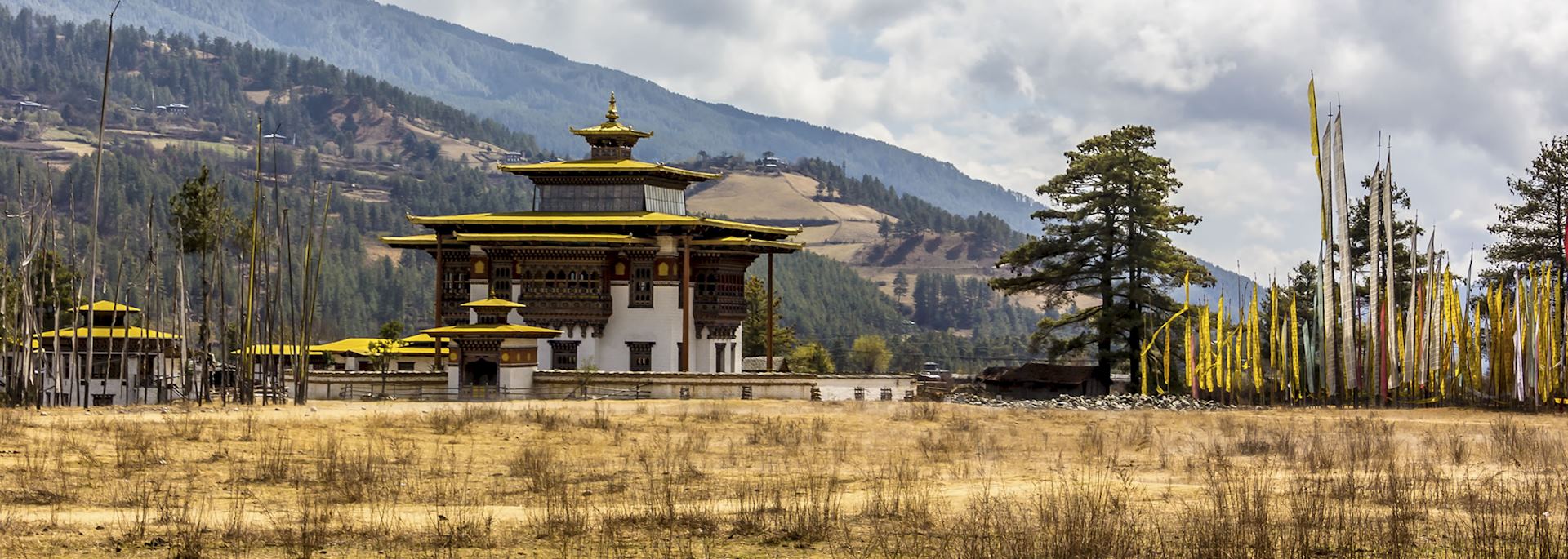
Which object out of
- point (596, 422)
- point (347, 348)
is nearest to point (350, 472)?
point (596, 422)

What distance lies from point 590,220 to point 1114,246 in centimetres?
2313

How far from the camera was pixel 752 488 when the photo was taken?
26000 mm

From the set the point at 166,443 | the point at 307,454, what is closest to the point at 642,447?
the point at 307,454

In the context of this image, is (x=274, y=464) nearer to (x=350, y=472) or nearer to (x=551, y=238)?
(x=350, y=472)

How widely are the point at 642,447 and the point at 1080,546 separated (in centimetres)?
1848

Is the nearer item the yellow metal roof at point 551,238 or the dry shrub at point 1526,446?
the dry shrub at point 1526,446

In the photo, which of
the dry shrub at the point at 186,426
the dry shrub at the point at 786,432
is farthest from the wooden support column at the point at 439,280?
the dry shrub at the point at 186,426

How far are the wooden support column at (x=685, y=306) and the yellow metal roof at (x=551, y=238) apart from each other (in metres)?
1.53

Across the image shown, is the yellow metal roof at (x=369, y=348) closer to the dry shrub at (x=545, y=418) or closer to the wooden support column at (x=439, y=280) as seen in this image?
the wooden support column at (x=439, y=280)

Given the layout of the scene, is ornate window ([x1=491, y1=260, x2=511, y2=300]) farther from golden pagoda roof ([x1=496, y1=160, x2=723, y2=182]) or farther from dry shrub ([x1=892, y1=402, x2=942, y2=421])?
dry shrub ([x1=892, y1=402, x2=942, y2=421])

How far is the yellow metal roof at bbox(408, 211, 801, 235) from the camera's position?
72.3 m

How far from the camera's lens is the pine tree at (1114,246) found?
76375 mm

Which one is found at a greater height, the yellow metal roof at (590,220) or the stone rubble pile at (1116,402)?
the yellow metal roof at (590,220)

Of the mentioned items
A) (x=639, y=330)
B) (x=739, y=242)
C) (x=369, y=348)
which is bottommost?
(x=369, y=348)
